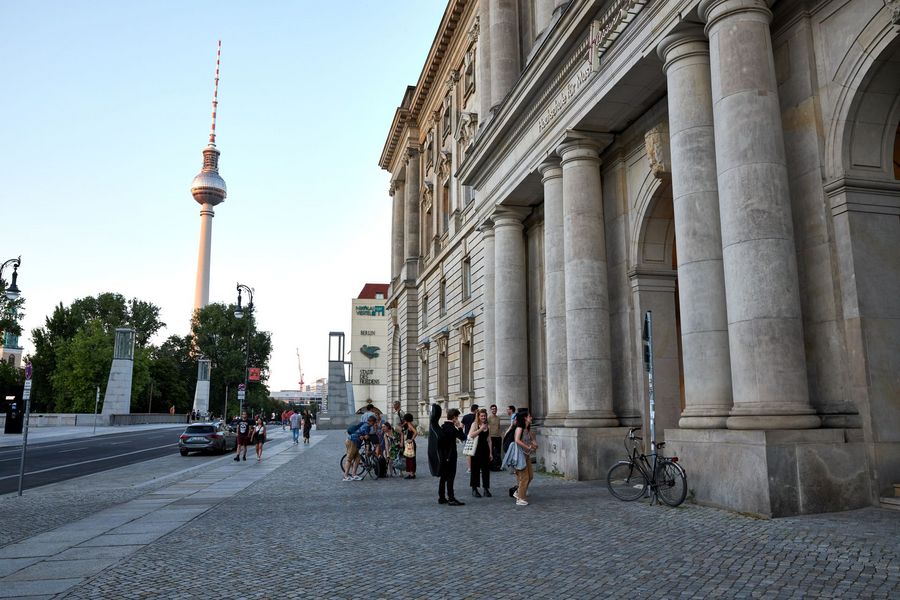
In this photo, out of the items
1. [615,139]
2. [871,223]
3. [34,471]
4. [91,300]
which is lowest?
[34,471]

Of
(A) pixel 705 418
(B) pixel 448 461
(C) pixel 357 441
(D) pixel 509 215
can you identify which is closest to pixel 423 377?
(D) pixel 509 215

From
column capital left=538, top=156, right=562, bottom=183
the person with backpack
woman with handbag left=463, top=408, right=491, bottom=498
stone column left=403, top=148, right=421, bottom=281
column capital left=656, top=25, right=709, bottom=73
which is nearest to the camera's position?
column capital left=656, top=25, right=709, bottom=73

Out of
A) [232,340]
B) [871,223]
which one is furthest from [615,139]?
[232,340]

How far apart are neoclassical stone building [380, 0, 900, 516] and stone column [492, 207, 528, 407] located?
90.3 inches

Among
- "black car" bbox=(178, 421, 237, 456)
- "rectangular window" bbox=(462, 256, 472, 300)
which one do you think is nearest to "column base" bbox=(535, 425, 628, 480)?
"rectangular window" bbox=(462, 256, 472, 300)

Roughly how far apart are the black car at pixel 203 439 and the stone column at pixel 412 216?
54.8 feet

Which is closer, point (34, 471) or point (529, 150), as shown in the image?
point (529, 150)

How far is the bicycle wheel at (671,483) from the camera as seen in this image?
10.3m

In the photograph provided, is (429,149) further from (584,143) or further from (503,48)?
(584,143)

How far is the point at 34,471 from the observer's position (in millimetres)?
20562

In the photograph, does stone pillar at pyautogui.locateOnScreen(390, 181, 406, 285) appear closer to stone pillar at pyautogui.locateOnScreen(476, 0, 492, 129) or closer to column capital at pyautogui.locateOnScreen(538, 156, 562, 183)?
stone pillar at pyautogui.locateOnScreen(476, 0, 492, 129)

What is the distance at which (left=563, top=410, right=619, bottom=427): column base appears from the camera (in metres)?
15.5

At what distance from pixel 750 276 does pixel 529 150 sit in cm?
1022

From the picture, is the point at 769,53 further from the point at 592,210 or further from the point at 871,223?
the point at 592,210
